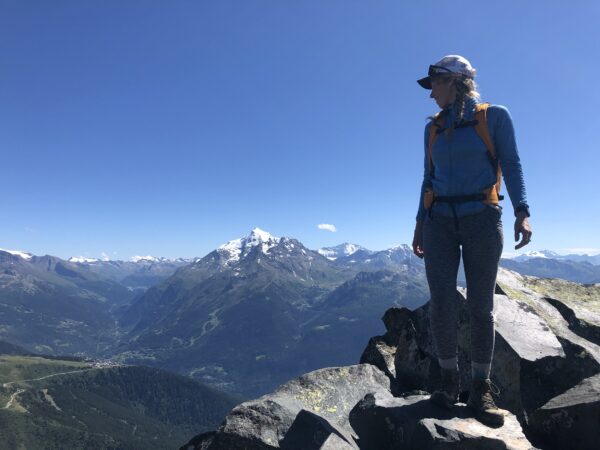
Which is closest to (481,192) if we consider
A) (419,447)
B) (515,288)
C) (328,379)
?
(419,447)

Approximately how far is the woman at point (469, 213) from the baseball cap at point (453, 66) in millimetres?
18

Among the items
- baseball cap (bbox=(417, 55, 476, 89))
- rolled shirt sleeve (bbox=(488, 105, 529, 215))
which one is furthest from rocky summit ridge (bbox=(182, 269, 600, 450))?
baseball cap (bbox=(417, 55, 476, 89))

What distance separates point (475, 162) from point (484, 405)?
4269 millimetres

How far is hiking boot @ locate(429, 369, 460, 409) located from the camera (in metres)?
7.38

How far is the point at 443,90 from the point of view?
25.6 ft

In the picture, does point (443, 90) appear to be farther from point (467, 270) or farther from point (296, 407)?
point (296, 407)

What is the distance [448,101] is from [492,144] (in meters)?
1.25

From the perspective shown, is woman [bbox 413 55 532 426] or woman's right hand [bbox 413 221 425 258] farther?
woman's right hand [bbox 413 221 425 258]

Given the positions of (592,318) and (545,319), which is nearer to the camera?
(545,319)

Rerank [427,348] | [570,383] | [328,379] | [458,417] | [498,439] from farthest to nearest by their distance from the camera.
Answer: [427,348] < [328,379] < [570,383] < [458,417] < [498,439]

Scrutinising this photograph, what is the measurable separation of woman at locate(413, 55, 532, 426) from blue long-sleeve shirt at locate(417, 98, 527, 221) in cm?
2

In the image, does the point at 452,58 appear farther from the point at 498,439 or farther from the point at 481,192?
the point at 498,439

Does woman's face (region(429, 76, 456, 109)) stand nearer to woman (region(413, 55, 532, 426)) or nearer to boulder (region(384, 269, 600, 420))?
woman (region(413, 55, 532, 426))

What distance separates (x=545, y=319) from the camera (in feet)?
36.8
